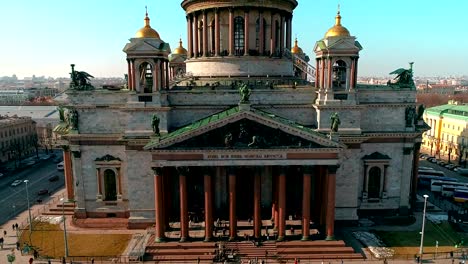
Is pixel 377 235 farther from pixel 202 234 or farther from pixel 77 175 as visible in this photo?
pixel 77 175

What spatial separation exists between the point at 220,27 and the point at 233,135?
62.8 ft

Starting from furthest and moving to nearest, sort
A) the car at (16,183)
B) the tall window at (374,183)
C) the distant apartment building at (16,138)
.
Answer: the distant apartment building at (16,138) → the car at (16,183) → the tall window at (374,183)

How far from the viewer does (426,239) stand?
45469 millimetres

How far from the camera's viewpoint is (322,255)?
40719mm

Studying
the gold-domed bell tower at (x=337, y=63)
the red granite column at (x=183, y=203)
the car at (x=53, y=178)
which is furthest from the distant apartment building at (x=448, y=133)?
the car at (x=53, y=178)

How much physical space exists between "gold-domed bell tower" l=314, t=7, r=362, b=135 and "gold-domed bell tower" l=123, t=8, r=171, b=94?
58.2 ft

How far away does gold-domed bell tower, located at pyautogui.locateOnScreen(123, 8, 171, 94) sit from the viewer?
4362cm

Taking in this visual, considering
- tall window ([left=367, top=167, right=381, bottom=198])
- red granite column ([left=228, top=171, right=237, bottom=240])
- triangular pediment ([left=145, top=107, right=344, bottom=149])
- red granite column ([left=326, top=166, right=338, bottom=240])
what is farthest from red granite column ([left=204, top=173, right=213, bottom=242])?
tall window ([left=367, top=167, right=381, bottom=198])

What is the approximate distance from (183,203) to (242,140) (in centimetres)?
909

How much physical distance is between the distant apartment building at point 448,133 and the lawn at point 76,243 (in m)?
73.9

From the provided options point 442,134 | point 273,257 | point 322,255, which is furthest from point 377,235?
point 442,134

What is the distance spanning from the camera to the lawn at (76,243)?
42188 millimetres

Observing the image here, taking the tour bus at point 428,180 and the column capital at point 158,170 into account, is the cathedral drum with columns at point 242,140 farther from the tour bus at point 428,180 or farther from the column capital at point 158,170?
the tour bus at point 428,180

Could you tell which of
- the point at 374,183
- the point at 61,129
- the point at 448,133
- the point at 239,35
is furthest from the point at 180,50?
the point at 448,133
